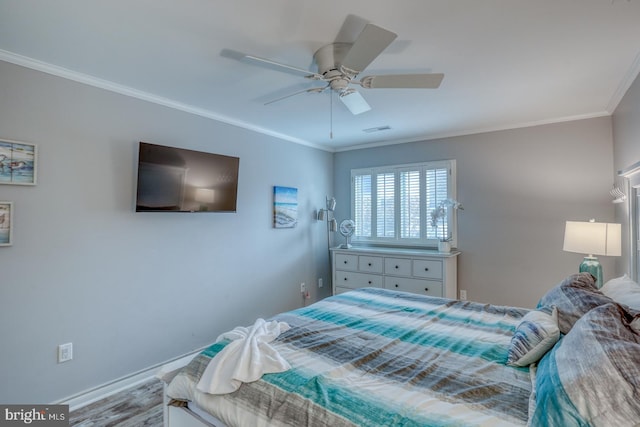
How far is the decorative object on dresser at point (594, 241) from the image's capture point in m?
2.49

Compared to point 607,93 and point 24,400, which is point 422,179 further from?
point 24,400

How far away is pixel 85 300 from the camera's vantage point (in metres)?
2.41

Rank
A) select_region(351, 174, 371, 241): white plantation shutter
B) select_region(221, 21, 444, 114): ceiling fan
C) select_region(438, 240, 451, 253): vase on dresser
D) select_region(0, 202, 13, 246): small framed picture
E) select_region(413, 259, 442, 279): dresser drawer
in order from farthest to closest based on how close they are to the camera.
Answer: select_region(351, 174, 371, 241): white plantation shutter
select_region(438, 240, 451, 253): vase on dresser
select_region(413, 259, 442, 279): dresser drawer
select_region(0, 202, 13, 246): small framed picture
select_region(221, 21, 444, 114): ceiling fan

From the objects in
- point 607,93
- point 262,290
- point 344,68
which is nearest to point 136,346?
point 262,290

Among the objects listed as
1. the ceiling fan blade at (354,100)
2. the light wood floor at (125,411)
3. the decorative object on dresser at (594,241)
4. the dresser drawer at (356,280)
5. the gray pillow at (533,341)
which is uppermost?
the ceiling fan blade at (354,100)

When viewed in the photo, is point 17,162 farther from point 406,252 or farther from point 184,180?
point 406,252

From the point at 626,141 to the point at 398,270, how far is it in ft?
8.00

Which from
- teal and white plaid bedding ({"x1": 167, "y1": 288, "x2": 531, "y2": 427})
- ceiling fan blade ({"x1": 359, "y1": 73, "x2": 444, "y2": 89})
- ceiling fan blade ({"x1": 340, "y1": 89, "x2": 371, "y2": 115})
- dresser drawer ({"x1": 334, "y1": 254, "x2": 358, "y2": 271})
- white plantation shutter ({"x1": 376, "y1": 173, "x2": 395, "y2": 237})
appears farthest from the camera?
white plantation shutter ({"x1": 376, "y1": 173, "x2": 395, "y2": 237})

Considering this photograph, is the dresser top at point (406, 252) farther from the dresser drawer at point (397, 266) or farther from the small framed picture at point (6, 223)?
the small framed picture at point (6, 223)

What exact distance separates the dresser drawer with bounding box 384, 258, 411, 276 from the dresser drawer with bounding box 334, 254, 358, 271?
450mm

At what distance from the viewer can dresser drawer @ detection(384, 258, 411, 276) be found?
151 inches

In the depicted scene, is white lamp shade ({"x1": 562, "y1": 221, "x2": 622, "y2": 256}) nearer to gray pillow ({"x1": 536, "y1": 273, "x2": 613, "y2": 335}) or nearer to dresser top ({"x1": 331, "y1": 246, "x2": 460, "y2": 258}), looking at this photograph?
gray pillow ({"x1": 536, "y1": 273, "x2": 613, "y2": 335})

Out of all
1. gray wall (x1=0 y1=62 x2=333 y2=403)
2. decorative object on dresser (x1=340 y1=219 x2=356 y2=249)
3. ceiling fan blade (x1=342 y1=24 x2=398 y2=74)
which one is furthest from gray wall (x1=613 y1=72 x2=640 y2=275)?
gray wall (x1=0 y1=62 x2=333 y2=403)

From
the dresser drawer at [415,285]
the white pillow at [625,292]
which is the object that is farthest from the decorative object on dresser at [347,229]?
the white pillow at [625,292]
